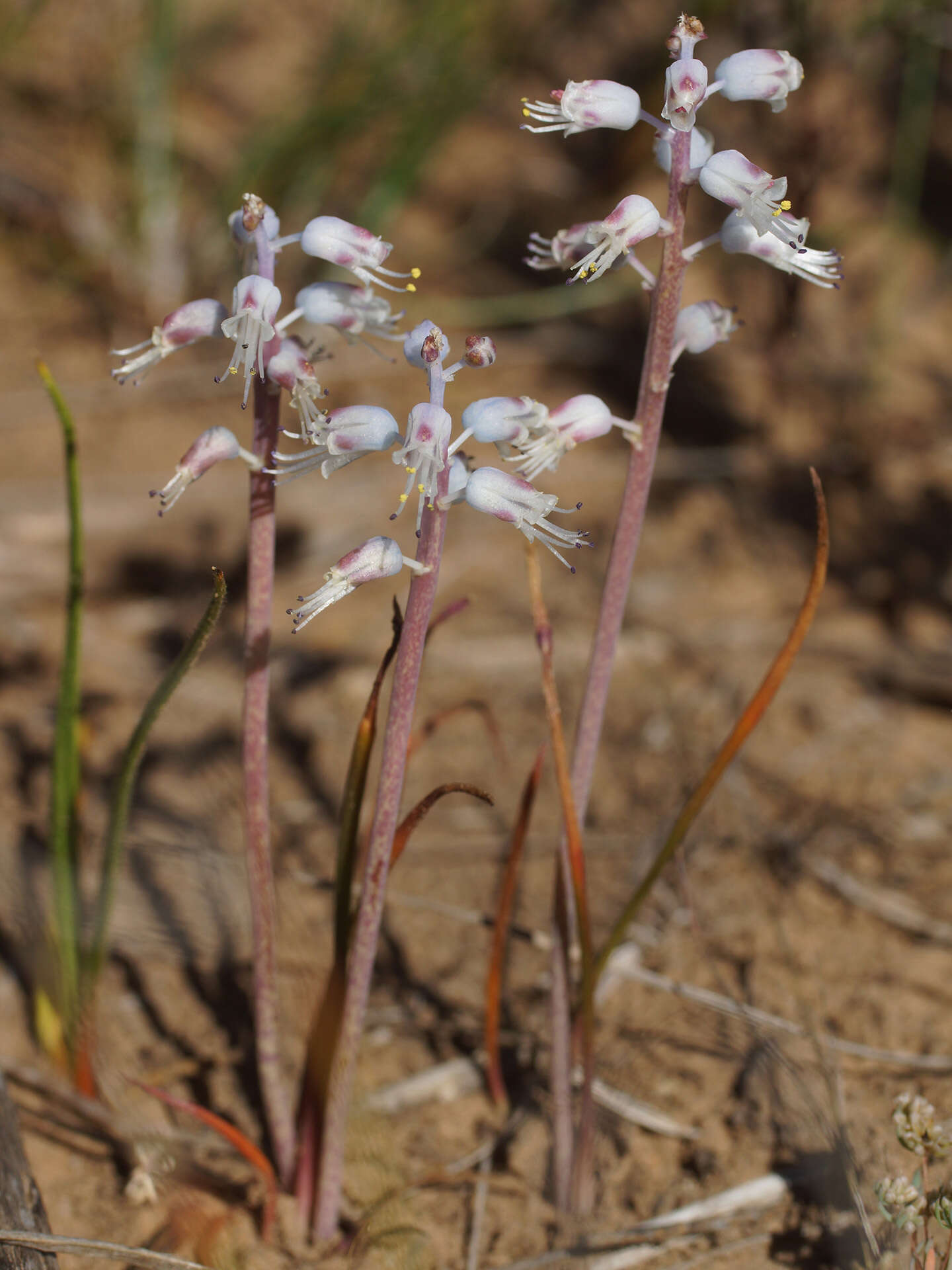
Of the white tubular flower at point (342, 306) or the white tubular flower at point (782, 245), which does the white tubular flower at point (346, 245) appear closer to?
the white tubular flower at point (342, 306)

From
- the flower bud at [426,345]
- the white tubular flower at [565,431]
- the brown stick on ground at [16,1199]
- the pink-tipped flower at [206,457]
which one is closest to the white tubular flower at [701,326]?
the white tubular flower at [565,431]

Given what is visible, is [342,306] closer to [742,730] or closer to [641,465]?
[641,465]

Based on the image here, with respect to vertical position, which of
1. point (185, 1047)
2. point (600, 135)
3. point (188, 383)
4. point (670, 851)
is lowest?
point (185, 1047)

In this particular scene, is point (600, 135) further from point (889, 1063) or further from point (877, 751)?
point (889, 1063)

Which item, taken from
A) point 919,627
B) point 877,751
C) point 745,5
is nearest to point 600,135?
point 745,5

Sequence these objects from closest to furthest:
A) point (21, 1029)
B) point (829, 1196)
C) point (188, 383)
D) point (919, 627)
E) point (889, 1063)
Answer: point (829, 1196), point (889, 1063), point (21, 1029), point (919, 627), point (188, 383)

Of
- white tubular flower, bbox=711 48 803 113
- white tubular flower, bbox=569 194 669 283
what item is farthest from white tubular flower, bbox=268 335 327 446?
white tubular flower, bbox=711 48 803 113

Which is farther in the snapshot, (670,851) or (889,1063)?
(889,1063)
